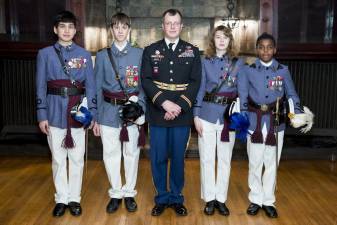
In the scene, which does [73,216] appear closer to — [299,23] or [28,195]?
[28,195]

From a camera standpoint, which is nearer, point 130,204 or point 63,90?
point 63,90

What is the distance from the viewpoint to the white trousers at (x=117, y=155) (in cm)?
354

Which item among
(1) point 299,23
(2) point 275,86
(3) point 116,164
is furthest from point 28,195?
(1) point 299,23

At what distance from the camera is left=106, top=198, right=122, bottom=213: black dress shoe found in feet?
11.8

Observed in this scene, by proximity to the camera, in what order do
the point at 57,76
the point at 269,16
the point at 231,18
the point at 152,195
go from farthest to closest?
1. the point at 231,18
2. the point at 269,16
3. the point at 152,195
4. the point at 57,76

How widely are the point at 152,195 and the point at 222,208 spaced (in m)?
0.72

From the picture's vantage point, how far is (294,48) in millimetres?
5625

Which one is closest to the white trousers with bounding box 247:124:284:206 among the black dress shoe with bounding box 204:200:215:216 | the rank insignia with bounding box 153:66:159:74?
the black dress shoe with bounding box 204:200:215:216

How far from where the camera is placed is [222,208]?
11.8ft

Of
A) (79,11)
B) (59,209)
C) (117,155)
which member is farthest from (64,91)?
(79,11)

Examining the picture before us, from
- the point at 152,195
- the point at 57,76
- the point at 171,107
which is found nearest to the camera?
the point at 171,107

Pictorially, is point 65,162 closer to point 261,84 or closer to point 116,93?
point 116,93

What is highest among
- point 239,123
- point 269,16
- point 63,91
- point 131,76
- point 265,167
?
point 269,16

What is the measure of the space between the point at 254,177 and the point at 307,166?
1.77 metres
